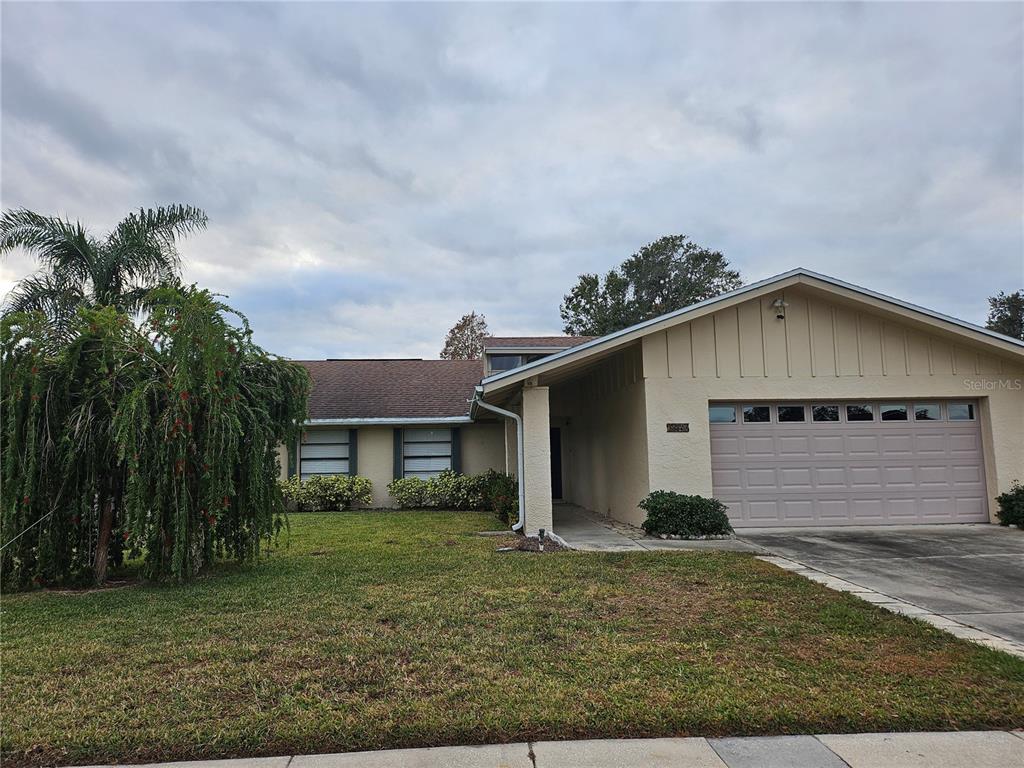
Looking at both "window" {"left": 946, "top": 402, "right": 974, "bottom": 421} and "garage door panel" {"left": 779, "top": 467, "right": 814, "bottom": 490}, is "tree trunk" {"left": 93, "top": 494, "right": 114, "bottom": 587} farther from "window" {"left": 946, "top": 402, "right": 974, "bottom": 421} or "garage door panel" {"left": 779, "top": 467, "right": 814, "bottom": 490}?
"window" {"left": 946, "top": 402, "right": 974, "bottom": 421}

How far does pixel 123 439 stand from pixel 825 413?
10.6 meters

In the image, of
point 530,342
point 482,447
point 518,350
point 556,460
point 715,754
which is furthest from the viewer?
point 556,460

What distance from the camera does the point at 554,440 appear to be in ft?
57.5

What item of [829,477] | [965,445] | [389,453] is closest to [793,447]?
[829,477]

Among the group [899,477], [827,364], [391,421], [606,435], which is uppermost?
[827,364]

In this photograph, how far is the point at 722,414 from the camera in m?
10.8

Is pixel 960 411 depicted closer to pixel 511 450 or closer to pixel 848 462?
pixel 848 462

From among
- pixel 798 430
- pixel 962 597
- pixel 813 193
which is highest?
pixel 813 193

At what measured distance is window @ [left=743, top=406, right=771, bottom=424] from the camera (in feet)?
35.3

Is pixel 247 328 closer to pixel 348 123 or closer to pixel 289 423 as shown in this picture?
pixel 289 423

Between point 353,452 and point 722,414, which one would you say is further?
point 353,452

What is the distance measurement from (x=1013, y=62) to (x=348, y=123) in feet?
37.8

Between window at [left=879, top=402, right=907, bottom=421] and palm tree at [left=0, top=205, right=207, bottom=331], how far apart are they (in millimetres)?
14847

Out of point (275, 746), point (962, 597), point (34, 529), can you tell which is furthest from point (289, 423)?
point (962, 597)
